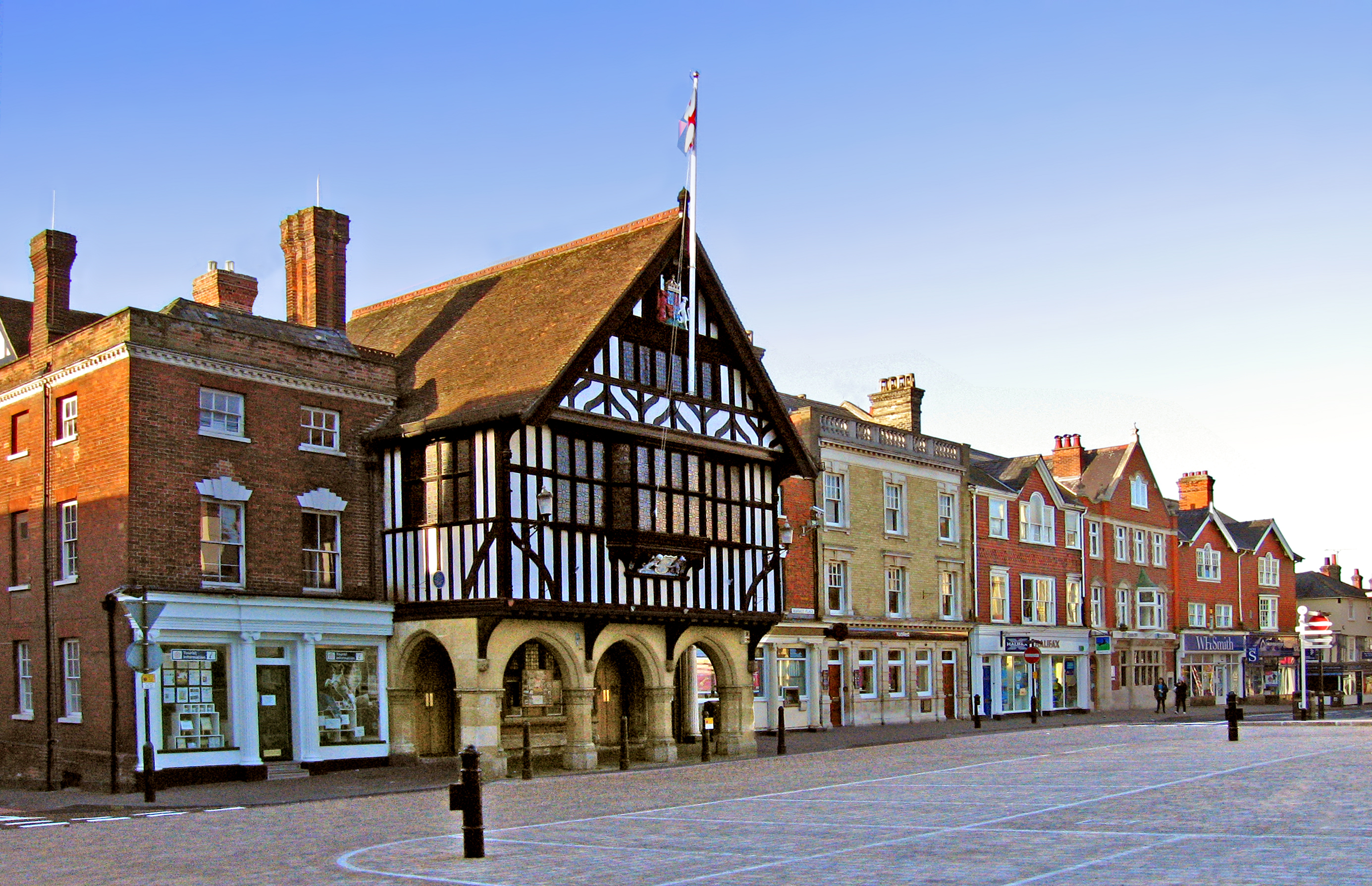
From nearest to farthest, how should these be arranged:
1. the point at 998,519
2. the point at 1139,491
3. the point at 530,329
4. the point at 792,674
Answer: the point at 530,329, the point at 792,674, the point at 998,519, the point at 1139,491

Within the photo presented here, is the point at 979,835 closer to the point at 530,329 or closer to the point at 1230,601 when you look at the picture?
the point at 530,329

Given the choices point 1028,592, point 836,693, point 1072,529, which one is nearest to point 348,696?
point 836,693

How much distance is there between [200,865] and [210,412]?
14.8 m

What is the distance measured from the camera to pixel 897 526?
4653 cm

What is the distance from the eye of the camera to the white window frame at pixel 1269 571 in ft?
237

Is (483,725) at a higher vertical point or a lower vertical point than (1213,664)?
higher

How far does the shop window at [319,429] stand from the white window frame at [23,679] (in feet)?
22.3

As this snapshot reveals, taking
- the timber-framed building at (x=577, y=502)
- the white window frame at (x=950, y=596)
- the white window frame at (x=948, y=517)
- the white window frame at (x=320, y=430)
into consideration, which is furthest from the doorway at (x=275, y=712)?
the white window frame at (x=948, y=517)

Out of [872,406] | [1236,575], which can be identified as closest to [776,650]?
[872,406]

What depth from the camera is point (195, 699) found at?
26.1m

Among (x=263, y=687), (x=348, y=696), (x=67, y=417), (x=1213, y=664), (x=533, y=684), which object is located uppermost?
(x=67, y=417)

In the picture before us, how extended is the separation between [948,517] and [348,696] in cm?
2599

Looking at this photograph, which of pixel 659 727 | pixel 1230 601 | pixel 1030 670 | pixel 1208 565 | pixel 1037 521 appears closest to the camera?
pixel 659 727

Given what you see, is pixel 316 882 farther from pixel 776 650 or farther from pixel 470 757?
pixel 776 650
